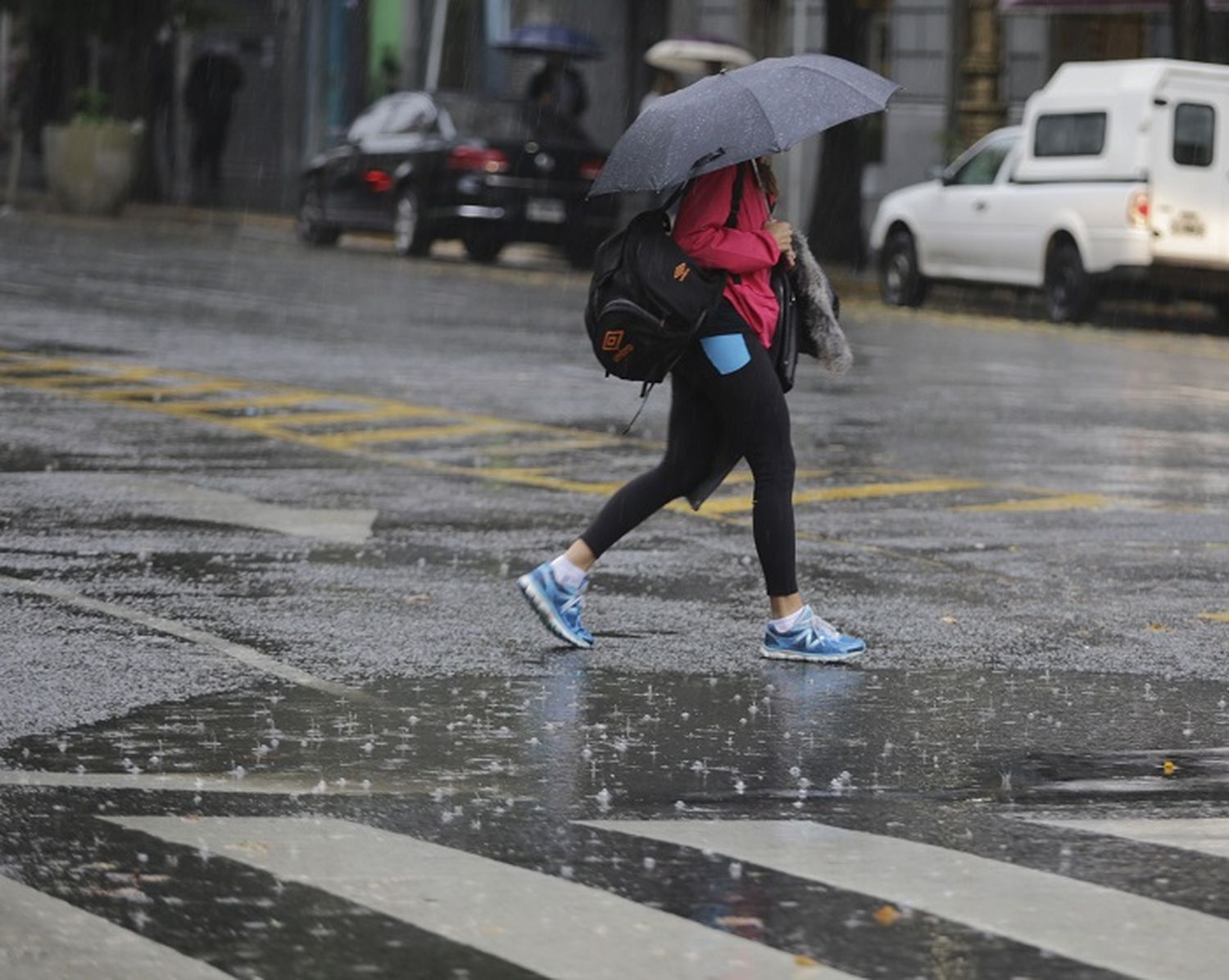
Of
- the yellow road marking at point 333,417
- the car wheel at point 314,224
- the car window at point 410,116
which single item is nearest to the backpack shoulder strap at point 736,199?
the yellow road marking at point 333,417

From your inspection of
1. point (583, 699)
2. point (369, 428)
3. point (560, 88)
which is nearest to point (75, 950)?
point (583, 699)

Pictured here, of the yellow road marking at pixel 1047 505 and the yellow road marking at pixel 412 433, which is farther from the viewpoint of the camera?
the yellow road marking at pixel 412 433

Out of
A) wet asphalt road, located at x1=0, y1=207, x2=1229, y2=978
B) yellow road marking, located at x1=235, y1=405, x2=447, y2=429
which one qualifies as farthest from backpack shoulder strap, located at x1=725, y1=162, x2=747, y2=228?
yellow road marking, located at x1=235, y1=405, x2=447, y2=429

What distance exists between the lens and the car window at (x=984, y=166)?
89.8 ft

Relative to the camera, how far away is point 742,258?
834 centimetres

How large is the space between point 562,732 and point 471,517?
4345 mm

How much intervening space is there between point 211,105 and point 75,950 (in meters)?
41.7

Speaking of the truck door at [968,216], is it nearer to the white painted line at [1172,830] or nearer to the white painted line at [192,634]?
the white painted line at [192,634]

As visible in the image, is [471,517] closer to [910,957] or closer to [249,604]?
[249,604]

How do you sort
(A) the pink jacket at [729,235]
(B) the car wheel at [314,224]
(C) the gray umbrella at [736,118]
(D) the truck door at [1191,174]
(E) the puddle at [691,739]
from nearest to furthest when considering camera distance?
(E) the puddle at [691,739], (C) the gray umbrella at [736,118], (A) the pink jacket at [729,235], (D) the truck door at [1191,174], (B) the car wheel at [314,224]

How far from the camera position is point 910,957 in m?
5.06

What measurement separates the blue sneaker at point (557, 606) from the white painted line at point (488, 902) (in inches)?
97.4

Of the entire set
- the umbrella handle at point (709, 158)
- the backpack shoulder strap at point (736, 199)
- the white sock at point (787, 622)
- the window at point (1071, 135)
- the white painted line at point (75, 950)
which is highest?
the umbrella handle at point (709, 158)

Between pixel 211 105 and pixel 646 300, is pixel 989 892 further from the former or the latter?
pixel 211 105
